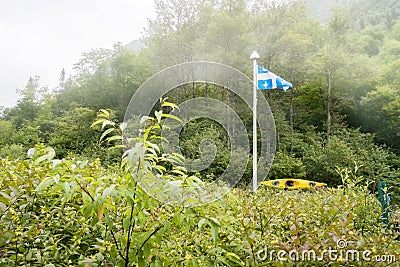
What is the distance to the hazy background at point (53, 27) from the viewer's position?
10.6 meters

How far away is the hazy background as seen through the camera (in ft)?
34.7

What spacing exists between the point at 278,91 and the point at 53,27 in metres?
9.69

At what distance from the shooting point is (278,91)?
1596 centimetres

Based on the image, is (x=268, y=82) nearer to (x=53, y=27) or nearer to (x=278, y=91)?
(x=278, y=91)

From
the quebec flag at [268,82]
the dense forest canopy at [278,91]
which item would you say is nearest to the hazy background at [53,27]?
the dense forest canopy at [278,91]

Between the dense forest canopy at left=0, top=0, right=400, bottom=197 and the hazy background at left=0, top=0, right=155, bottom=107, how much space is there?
107cm

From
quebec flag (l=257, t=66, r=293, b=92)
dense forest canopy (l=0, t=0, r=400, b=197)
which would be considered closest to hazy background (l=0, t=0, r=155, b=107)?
dense forest canopy (l=0, t=0, r=400, b=197)

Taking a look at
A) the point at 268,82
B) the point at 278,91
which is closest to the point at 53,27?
the point at 278,91

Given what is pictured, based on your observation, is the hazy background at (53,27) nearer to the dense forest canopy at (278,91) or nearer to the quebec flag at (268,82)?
the dense forest canopy at (278,91)

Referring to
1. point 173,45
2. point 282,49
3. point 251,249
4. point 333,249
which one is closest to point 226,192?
point 251,249

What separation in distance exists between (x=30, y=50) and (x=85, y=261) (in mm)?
17512

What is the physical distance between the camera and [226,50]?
454 inches

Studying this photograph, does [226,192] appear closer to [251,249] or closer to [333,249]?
[251,249]

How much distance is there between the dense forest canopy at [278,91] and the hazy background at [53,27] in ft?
3.50
